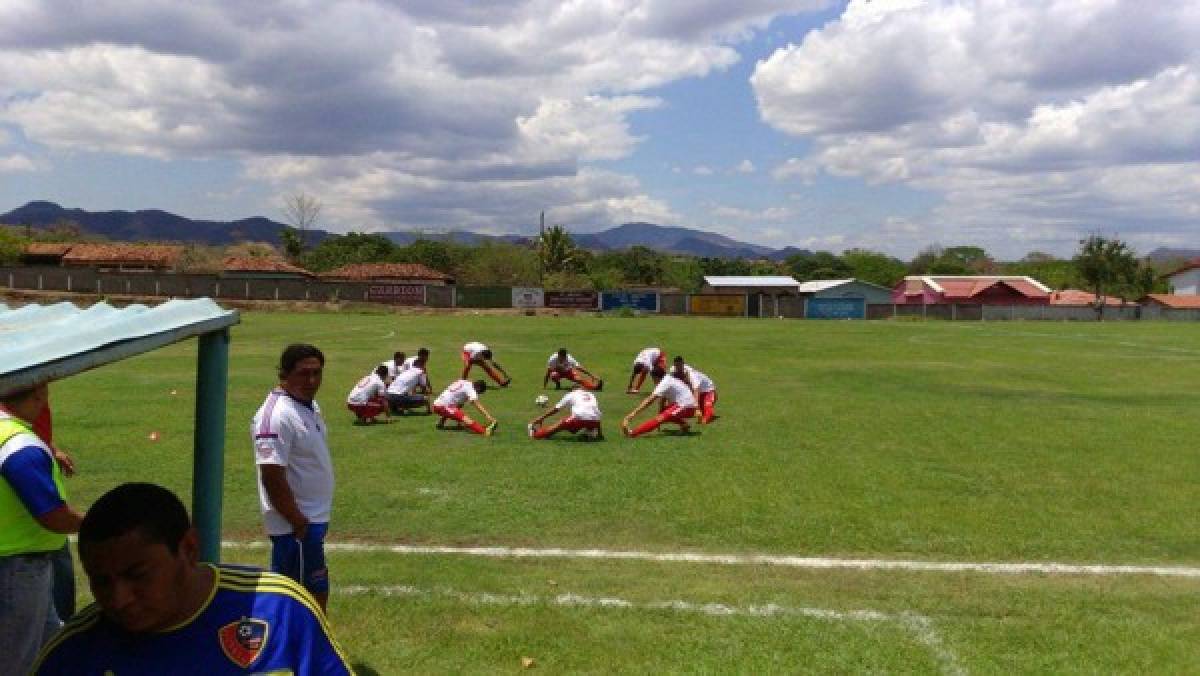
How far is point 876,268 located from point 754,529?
467 feet

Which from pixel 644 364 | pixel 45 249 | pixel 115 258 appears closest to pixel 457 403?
pixel 644 364

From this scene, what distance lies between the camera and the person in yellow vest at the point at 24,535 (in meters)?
3.88

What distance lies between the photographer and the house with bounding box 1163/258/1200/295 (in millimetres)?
99588

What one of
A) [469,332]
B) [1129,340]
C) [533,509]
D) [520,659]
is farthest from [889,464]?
[1129,340]

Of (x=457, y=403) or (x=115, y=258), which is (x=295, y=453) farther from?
(x=115, y=258)

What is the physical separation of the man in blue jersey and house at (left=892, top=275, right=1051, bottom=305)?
3311 inches

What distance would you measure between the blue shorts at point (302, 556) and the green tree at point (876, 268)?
138m

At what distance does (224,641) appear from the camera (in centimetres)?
235

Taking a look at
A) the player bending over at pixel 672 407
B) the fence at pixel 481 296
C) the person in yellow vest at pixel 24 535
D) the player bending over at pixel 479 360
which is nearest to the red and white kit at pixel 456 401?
the player bending over at pixel 672 407

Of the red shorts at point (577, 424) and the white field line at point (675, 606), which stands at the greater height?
the red shorts at point (577, 424)

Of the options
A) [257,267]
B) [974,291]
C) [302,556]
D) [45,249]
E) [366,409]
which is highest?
[45,249]

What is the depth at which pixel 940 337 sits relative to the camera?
4156cm

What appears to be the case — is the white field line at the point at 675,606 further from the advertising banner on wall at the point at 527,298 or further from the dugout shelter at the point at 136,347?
the advertising banner on wall at the point at 527,298

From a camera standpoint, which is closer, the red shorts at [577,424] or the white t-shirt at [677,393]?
the red shorts at [577,424]
